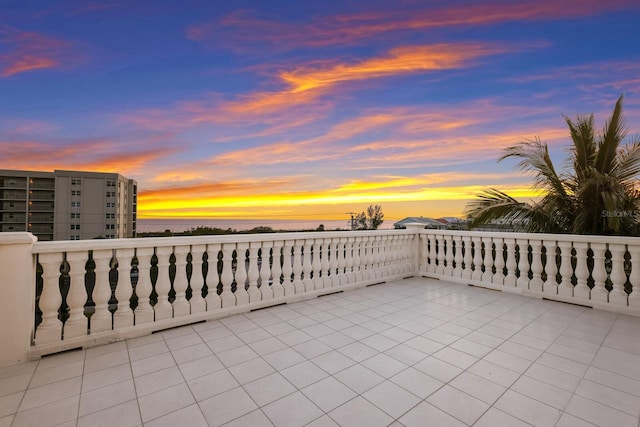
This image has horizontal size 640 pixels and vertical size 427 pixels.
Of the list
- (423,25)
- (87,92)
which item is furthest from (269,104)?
(87,92)

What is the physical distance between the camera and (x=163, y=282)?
293cm

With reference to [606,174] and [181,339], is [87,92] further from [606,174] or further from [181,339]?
[606,174]

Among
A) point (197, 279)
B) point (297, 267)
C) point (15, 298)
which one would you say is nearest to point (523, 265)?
point (297, 267)

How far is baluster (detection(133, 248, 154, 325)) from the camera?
2.77 m

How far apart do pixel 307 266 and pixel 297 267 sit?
171mm

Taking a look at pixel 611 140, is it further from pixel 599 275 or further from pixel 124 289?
pixel 124 289

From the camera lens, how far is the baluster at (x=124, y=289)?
266 cm

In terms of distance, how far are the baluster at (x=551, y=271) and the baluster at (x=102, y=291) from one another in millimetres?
5487

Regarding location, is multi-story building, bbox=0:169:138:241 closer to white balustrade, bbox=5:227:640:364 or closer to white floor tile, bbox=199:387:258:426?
white balustrade, bbox=5:227:640:364

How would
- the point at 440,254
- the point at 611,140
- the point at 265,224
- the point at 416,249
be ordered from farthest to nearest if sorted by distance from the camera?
the point at 265,224 → the point at 416,249 → the point at 440,254 → the point at 611,140

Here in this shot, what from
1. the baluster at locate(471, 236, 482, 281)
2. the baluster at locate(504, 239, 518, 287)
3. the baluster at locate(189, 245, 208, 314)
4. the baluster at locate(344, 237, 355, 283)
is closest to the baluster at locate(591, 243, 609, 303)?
the baluster at locate(504, 239, 518, 287)

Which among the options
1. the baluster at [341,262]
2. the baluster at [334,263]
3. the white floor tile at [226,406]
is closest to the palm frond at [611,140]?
the baluster at [341,262]

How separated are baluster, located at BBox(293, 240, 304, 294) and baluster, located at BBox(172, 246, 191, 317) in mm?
1397

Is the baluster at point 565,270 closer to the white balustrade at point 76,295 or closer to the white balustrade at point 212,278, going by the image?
the white balustrade at point 212,278
